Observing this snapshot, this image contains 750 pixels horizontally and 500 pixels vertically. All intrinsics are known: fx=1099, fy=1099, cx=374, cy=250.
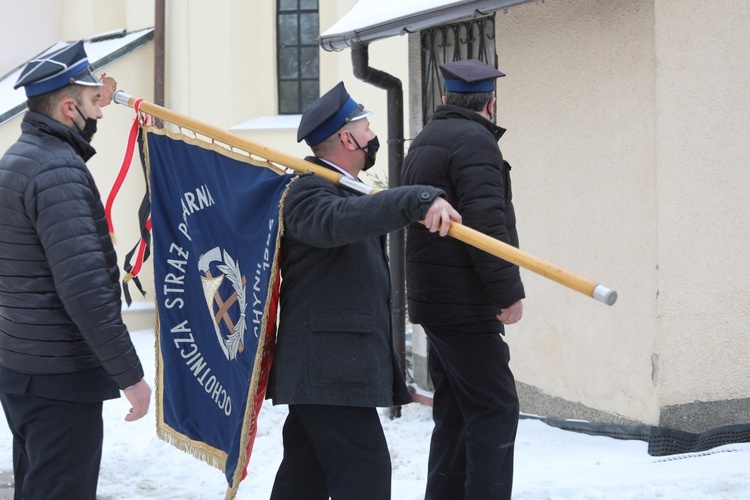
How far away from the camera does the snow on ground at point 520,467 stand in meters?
4.85

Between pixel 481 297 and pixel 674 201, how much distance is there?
1.83m

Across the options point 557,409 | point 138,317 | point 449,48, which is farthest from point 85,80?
point 138,317

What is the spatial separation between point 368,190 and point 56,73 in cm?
101

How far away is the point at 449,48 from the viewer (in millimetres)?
7066

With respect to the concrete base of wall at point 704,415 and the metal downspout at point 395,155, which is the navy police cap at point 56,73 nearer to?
the concrete base of wall at point 704,415

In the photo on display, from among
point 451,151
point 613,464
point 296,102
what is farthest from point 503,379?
point 296,102

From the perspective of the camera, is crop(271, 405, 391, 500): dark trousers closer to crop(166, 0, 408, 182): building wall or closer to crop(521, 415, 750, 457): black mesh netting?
crop(521, 415, 750, 457): black mesh netting

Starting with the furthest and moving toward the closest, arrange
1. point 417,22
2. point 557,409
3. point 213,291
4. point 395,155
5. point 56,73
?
point 395,155, point 557,409, point 417,22, point 213,291, point 56,73

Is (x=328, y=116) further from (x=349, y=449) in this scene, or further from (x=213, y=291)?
(x=349, y=449)

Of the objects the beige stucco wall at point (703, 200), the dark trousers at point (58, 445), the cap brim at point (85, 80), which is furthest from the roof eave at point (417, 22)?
the dark trousers at point (58, 445)

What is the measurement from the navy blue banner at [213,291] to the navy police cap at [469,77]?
985mm

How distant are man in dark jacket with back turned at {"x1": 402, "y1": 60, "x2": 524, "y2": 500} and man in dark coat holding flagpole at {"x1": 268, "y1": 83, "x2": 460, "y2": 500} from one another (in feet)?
1.86

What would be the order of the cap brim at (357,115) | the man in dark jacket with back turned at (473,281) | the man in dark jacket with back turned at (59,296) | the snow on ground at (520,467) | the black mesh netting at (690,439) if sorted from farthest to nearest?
1. the black mesh netting at (690,439)
2. the snow on ground at (520,467)
3. the man in dark jacket with back turned at (473,281)
4. the cap brim at (357,115)
5. the man in dark jacket with back turned at (59,296)

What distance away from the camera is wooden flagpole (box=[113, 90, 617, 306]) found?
9.10 feet
